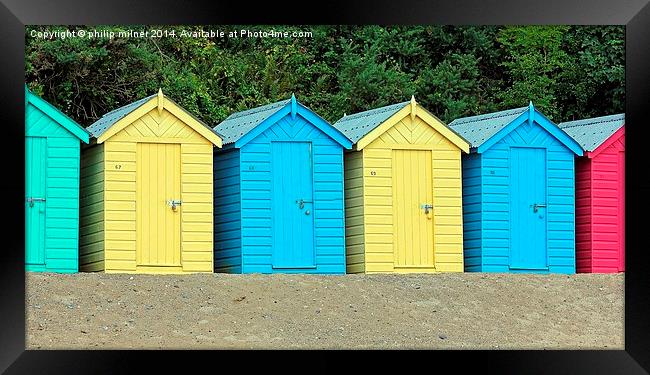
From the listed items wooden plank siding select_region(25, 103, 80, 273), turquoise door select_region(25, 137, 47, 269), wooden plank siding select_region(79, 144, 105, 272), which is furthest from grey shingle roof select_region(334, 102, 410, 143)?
turquoise door select_region(25, 137, 47, 269)

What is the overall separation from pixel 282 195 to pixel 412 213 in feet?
4.86

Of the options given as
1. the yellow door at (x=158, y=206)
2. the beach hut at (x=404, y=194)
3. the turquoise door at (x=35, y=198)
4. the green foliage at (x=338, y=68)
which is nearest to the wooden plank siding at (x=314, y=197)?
the beach hut at (x=404, y=194)

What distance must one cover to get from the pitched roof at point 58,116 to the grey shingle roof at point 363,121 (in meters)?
2.94

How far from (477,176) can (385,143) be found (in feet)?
3.75

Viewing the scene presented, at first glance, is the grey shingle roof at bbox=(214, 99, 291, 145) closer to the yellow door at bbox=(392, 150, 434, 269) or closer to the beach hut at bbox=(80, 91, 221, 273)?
the beach hut at bbox=(80, 91, 221, 273)

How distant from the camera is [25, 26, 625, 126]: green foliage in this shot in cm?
2009

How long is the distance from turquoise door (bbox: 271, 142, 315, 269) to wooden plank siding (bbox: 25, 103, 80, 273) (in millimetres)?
2158

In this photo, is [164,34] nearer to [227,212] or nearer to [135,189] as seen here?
[135,189]

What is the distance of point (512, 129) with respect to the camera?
20891 millimetres

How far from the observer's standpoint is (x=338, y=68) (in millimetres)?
20438

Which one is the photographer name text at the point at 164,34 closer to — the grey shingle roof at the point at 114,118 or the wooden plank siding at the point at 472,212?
the grey shingle roof at the point at 114,118

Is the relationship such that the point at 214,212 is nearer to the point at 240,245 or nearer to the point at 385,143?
the point at 240,245

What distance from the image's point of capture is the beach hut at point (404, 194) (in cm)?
2042

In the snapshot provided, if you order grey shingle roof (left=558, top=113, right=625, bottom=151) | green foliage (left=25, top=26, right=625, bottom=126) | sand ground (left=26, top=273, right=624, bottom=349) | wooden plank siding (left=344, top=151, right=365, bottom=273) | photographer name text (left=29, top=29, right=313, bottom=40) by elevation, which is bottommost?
sand ground (left=26, top=273, right=624, bottom=349)
